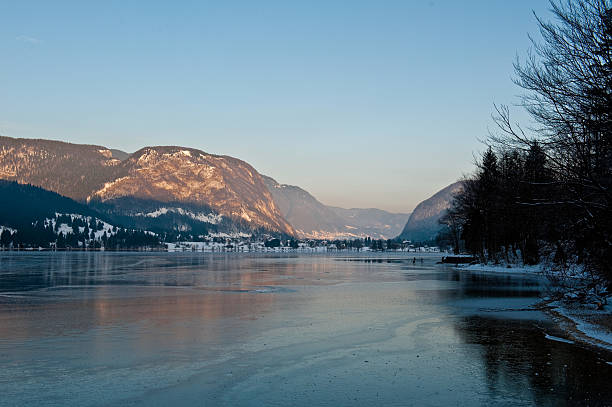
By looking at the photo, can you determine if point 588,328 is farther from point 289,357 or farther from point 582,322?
point 289,357

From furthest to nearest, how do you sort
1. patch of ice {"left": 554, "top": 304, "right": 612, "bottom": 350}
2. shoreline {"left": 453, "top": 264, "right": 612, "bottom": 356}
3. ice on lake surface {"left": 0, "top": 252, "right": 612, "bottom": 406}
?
shoreline {"left": 453, "top": 264, "right": 612, "bottom": 356}
patch of ice {"left": 554, "top": 304, "right": 612, "bottom": 350}
ice on lake surface {"left": 0, "top": 252, "right": 612, "bottom": 406}

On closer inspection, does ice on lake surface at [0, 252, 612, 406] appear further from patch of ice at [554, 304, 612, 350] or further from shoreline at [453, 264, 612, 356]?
patch of ice at [554, 304, 612, 350]

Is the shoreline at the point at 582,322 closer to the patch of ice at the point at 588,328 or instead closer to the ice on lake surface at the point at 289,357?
the patch of ice at the point at 588,328

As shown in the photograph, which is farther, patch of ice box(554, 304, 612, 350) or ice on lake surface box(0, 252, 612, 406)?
patch of ice box(554, 304, 612, 350)

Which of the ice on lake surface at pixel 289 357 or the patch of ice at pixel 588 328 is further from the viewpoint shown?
the patch of ice at pixel 588 328

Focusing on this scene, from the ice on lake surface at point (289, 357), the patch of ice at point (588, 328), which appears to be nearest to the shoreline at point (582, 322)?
the patch of ice at point (588, 328)

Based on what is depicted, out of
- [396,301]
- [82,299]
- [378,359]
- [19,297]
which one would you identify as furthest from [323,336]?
[19,297]

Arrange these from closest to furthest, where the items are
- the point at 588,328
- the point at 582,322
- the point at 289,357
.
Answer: the point at 289,357 → the point at 588,328 → the point at 582,322

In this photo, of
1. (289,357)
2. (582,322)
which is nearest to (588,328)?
(582,322)

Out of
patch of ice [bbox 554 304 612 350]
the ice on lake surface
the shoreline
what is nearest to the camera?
the ice on lake surface

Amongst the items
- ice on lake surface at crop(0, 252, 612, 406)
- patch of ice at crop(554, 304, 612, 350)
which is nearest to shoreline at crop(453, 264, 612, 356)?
patch of ice at crop(554, 304, 612, 350)

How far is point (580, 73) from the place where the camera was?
16.5 meters

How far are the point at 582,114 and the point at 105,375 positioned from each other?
1607 cm

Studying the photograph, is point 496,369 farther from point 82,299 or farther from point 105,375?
point 82,299
